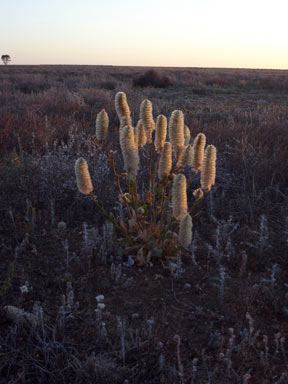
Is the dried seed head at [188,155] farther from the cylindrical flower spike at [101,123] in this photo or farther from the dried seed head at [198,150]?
the cylindrical flower spike at [101,123]

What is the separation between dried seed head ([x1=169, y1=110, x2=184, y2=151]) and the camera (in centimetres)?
204

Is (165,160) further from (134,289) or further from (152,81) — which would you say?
(152,81)

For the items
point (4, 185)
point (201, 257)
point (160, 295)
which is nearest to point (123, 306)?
point (160, 295)

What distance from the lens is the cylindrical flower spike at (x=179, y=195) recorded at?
197cm

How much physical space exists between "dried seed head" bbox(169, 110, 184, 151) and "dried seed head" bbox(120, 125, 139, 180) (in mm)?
212

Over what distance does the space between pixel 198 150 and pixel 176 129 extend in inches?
7.0

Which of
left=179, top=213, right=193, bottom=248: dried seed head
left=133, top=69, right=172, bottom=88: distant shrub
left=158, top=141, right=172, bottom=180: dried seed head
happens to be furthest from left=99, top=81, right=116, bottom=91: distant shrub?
left=179, top=213, right=193, bottom=248: dried seed head

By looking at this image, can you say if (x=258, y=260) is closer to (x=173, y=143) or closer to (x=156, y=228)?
(x=156, y=228)

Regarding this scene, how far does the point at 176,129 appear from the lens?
2084 millimetres

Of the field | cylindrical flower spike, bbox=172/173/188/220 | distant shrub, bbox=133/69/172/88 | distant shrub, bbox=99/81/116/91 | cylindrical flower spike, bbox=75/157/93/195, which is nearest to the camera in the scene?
the field

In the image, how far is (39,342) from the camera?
1.79 metres

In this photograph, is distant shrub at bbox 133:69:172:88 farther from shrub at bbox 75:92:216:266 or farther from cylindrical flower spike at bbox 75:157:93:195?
cylindrical flower spike at bbox 75:157:93:195

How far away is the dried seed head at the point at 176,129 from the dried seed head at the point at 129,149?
0.70ft

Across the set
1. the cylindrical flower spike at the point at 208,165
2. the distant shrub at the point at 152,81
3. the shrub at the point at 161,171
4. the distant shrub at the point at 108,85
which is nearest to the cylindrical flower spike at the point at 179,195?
the shrub at the point at 161,171
